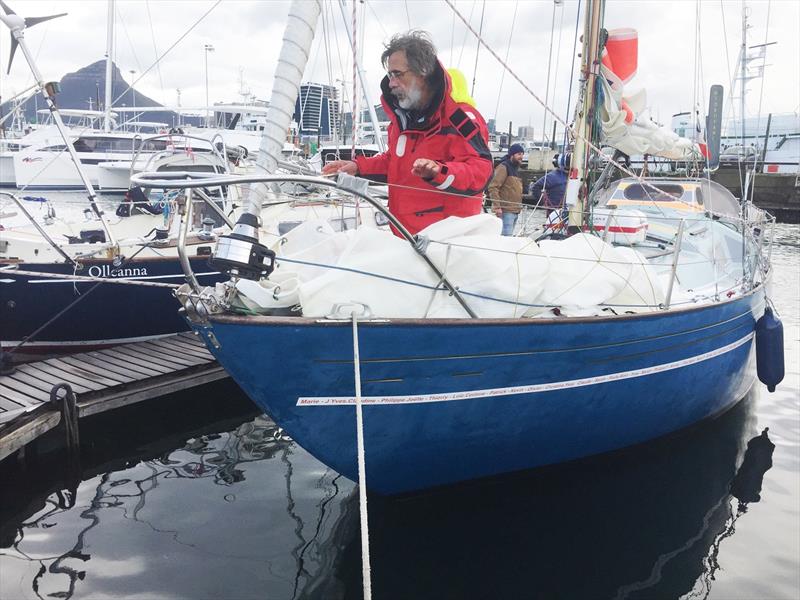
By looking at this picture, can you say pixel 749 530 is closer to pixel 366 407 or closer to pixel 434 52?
pixel 366 407

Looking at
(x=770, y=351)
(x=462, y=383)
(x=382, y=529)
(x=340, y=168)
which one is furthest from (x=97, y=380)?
(x=770, y=351)

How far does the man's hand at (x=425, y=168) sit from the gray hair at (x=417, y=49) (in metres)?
0.65

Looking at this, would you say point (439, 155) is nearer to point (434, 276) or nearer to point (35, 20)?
point (434, 276)

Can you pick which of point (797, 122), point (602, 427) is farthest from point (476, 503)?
point (797, 122)

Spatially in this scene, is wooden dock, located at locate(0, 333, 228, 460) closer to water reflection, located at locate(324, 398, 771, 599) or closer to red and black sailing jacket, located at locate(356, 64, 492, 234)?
water reflection, located at locate(324, 398, 771, 599)

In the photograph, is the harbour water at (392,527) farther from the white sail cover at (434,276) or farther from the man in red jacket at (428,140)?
the man in red jacket at (428,140)

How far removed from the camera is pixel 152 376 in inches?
254

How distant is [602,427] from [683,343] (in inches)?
35.5

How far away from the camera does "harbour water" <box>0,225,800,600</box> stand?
152 inches

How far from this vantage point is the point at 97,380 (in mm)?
6293

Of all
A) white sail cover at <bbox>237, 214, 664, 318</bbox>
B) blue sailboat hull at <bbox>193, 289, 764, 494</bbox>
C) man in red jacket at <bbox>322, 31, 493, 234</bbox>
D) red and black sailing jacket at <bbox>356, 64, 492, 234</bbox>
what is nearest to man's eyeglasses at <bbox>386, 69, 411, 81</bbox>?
man in red jacket at <bbox>322, 31, 493, 234</bbox>

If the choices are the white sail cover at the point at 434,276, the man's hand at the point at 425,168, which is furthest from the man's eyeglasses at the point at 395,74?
the white sail cover at the point at 434,276

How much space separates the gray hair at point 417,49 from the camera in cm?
358

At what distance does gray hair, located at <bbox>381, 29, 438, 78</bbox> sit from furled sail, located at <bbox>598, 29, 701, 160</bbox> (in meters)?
3.43
